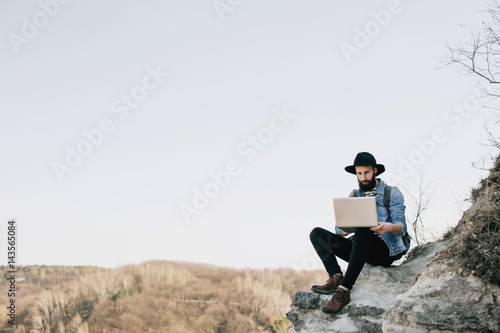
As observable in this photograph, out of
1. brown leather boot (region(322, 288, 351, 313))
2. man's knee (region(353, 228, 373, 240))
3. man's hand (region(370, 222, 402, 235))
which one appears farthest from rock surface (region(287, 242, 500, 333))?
man's knee (region(353, 228, 373, 240))

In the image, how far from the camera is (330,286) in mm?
5066

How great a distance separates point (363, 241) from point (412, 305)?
96cm

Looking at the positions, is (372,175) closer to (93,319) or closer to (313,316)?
(313,316)

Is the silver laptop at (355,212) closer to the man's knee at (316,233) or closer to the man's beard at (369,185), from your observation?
the man's knee at (316,233)

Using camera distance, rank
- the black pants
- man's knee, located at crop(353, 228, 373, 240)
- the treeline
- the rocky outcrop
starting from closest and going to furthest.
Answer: the rocky outcrop → man's knee, located at crop(353, 228, 373, 240) → the black pants → the treeline

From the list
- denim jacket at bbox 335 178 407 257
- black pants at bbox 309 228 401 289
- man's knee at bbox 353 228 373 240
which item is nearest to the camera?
man's knee at bbox 353 228 373 240

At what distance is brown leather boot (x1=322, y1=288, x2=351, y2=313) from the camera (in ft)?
15.5

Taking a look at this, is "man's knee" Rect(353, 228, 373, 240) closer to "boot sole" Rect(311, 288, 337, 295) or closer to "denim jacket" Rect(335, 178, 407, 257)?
"denim jacket" Rect(335, 178, 407, 257)

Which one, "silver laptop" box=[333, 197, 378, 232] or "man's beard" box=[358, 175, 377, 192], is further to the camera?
"man's beard" box=[358, 175, 377, 192]

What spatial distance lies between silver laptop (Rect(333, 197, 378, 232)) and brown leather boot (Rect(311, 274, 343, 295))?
0.78 metres

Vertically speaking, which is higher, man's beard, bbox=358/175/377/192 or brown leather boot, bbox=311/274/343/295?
man's beard, bbox=358/175/377/192

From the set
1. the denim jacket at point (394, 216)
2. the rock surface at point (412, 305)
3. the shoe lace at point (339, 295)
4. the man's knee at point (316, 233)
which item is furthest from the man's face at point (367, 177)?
the shoe lace at point (339, 295)

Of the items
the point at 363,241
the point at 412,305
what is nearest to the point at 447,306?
the point at 412,305

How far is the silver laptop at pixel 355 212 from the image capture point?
442 cm
